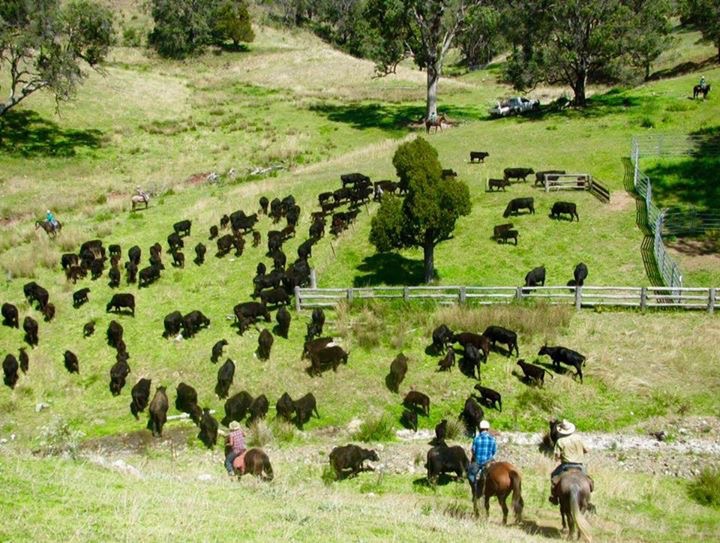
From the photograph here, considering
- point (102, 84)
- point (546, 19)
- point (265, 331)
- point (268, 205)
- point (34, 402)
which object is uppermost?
point (546, 19)

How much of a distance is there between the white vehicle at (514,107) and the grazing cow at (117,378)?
1700 inches

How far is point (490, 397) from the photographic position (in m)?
18.0

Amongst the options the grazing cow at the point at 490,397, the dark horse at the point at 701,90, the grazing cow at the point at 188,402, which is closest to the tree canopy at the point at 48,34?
the grazing cow at the point at 188,402

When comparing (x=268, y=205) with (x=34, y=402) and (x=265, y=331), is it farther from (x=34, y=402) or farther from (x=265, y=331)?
(x=34, y=402)

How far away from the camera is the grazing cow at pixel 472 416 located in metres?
17.1

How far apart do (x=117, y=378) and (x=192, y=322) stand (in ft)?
11.5

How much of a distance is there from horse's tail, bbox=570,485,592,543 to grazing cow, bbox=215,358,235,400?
10743 mm

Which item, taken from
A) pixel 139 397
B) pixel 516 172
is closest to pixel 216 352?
pixel 139 397

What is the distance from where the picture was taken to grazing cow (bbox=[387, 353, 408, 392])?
1911 centimetres

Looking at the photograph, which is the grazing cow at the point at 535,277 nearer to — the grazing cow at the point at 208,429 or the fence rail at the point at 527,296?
the fence rail at the point at 527,296

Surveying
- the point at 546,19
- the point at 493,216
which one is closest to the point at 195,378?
the point at 493,216

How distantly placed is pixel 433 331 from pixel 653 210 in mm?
14647

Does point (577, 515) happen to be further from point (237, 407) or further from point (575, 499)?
point (237, 407)

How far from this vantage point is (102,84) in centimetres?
6656
